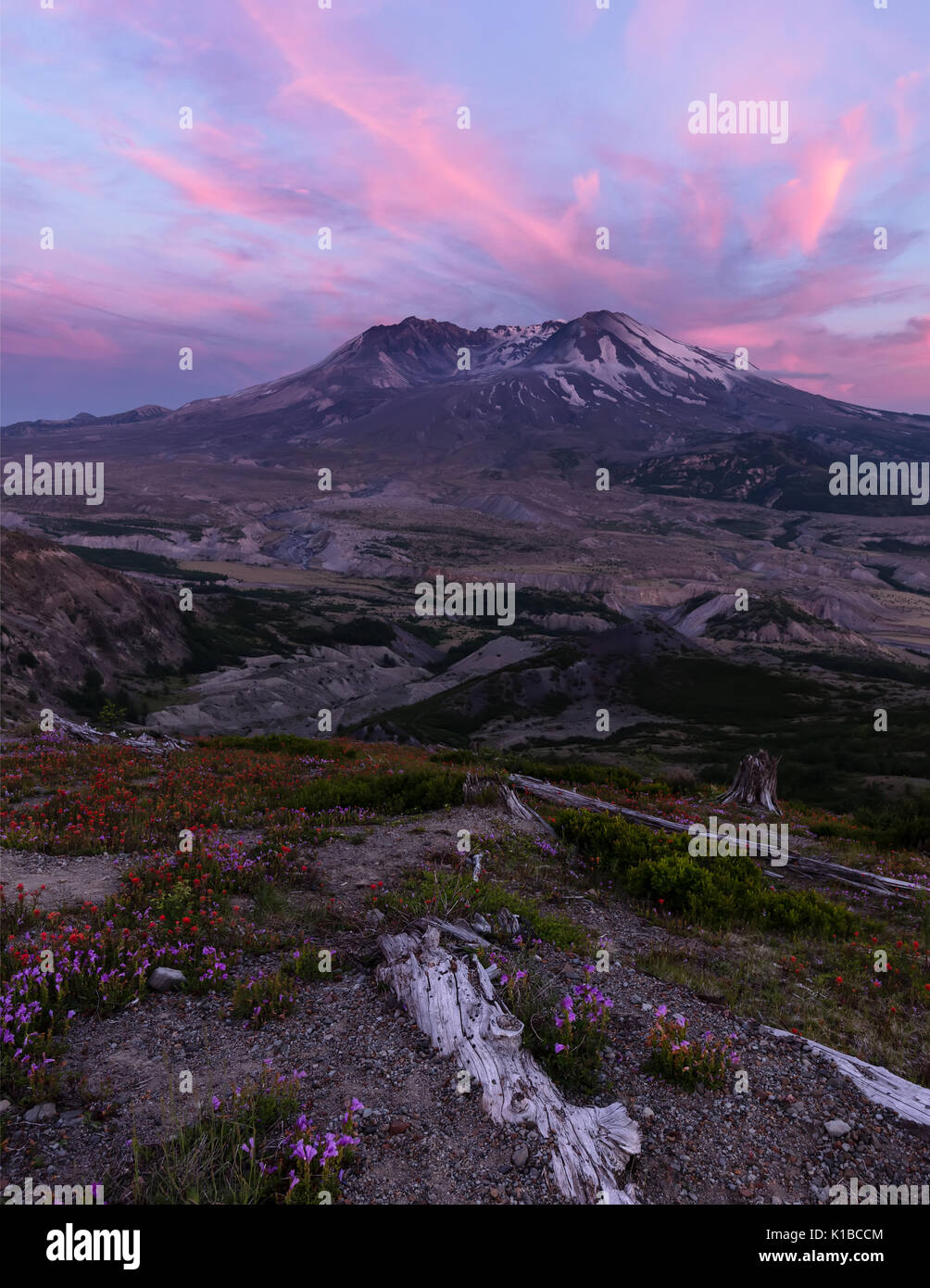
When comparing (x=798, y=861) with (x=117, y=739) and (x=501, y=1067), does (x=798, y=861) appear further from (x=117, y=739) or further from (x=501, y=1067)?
(x=117, y=739)

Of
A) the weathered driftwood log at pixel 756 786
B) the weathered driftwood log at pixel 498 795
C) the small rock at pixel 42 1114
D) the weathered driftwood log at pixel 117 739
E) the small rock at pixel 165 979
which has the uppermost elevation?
the small rock at pixel 42 1114

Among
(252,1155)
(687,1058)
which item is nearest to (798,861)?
(687,1058)

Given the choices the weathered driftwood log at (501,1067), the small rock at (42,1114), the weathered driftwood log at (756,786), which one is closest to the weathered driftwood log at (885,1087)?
the weathered driftwood log at (501,1067)

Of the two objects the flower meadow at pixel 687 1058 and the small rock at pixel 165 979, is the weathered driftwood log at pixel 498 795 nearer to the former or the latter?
the flower meadow at pixel 687 1058

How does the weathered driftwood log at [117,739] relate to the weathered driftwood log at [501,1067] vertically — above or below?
below

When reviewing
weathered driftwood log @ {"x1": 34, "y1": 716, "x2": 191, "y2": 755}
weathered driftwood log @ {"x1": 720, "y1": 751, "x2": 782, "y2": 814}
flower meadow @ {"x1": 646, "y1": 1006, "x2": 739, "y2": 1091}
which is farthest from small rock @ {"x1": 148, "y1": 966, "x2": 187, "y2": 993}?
weathered driftwood log @ {"x1": 720, "y1": 751, "x2": 782, "y2": 814}

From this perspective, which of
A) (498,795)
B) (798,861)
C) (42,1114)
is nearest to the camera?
(42,1114)

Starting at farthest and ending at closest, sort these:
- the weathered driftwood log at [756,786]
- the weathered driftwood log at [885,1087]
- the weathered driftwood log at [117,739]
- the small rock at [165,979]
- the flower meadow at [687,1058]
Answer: the weathered driftwood log at [117,739]
the weathered driftwood log at [756,786]
the small rock at [165,979]
the flower meadow at [687,1058]
the weathered driftwood log at [885,1087]
